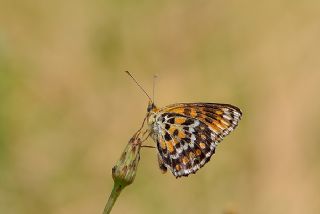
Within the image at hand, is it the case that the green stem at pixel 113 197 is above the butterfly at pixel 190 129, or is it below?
below

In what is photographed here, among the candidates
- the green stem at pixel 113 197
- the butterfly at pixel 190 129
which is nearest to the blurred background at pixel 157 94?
the butterfly at pixel 190 129

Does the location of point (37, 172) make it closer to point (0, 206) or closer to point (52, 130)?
point (52, 130)

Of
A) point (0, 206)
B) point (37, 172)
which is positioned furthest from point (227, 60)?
point (0, 206)

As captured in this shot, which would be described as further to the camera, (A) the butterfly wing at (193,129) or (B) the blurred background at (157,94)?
(B) the blurred background at (157,94)

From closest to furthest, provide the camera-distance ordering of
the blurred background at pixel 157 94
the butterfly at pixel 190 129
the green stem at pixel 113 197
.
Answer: the green stem at pixel 113 197 < the butterfly at pixel 190 129 < the blurred background at pixel 157 94

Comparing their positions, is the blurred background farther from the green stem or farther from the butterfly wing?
the green stem

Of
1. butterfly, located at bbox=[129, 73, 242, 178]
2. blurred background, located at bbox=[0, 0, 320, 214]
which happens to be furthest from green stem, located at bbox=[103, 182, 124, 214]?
blurred background, located at bbox=[0, 0, 320, 214]

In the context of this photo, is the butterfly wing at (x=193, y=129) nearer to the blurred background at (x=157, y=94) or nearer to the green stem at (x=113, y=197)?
the green stem at (x=113, y=197)

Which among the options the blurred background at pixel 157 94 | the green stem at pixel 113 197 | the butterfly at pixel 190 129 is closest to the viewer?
the green stem at pixel 113 197
